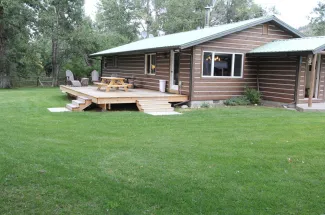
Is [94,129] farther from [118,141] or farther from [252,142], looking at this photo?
[252,142]

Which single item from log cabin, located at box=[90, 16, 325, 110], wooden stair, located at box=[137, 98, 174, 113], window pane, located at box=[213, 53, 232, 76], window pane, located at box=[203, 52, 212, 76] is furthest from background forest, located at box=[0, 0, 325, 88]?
wooden stair, located at box=[137, 98, 174, 113]

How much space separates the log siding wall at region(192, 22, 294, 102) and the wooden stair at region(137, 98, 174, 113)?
1.34 meters

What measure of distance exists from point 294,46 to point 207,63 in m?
3.04

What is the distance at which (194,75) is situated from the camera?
11547 millimetres

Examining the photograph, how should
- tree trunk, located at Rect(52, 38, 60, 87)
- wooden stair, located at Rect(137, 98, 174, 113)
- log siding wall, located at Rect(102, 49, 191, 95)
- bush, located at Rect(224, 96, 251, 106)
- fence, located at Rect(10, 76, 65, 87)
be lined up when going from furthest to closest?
tree trunk, located at Rect(52, 38, 60, 87) → fence, located at Rect(10, 76, 65, 87) → bush, located at Rect(224, 96, 251, 106) → log siding wall, located at Rect(102, 49, 191, 95) → wooden stair, located at Rect(137, 98, 174, 113)

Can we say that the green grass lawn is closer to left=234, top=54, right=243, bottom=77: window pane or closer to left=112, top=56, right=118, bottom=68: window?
left=234, top=54, right=243, bottom=77: window pane

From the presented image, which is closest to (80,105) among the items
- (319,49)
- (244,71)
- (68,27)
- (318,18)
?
(244,71)

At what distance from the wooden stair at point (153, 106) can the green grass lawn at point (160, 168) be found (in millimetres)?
2616

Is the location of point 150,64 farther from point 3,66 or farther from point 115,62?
point 3,66

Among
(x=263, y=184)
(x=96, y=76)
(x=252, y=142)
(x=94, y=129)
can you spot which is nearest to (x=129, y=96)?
(x=94, y=129)

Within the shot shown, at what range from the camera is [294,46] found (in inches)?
451

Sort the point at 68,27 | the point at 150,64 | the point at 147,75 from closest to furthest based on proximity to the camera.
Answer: the point at 150,64, the point at 147,75, the point at 68,27

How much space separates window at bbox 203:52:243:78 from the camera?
1184 centimetres

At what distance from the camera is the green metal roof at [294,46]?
10.5 meters
